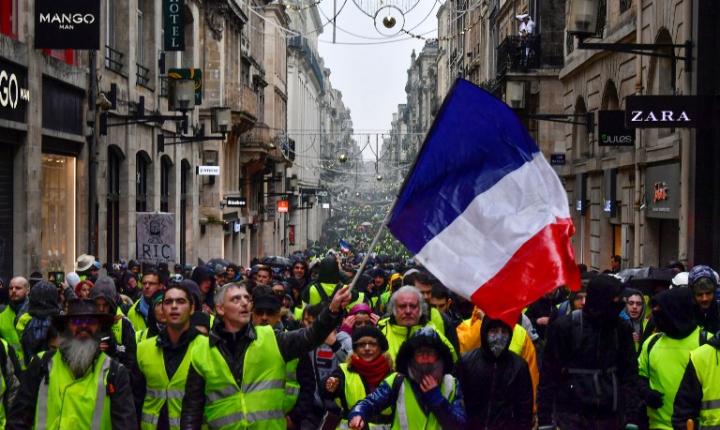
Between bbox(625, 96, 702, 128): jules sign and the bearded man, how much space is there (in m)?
9.49

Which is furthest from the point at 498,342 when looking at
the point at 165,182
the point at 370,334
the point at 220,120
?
the point at 220,120

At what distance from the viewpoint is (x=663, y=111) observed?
1474cm

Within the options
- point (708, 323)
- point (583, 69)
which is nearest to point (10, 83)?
point (708, 323)

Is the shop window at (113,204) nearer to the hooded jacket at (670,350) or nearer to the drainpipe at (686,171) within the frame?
the drainpipe at (686,171)

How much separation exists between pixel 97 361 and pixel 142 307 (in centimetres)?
426

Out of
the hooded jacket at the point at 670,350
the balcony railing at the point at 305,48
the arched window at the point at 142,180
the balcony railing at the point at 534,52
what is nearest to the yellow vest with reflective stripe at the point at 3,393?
the hooded jacket at the point at 670,350

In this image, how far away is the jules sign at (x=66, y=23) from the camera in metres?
18.0

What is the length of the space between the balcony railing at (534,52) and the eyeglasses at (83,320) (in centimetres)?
2850

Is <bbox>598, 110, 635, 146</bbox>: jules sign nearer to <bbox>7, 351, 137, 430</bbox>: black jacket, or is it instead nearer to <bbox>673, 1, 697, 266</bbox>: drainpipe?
<bbox>673, 1, 697, 266</bbox>: drainpipe

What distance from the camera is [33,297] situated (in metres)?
9.36

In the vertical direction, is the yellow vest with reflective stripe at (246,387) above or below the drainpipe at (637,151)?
below

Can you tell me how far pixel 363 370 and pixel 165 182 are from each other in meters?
24.9

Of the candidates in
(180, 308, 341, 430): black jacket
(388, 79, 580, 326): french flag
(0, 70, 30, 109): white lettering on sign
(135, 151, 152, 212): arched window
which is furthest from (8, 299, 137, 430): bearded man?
(135, 151, 152, 212): arched window

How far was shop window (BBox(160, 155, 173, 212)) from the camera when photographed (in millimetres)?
30828
